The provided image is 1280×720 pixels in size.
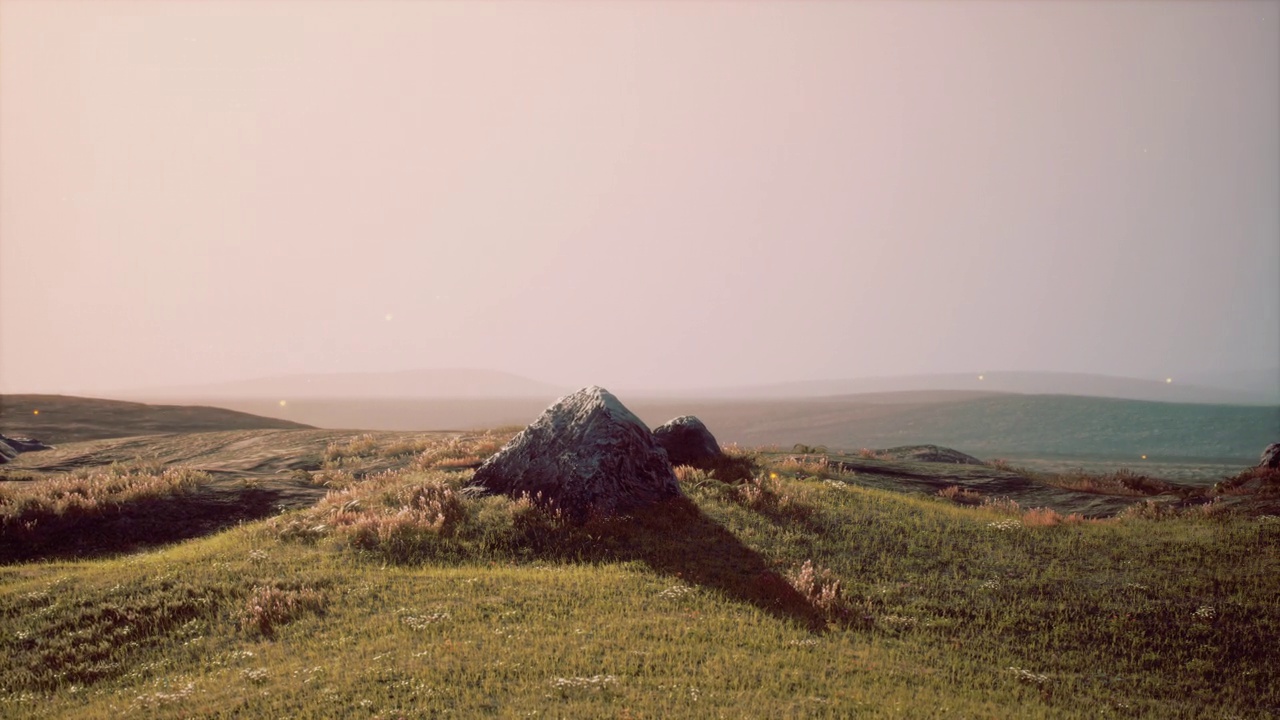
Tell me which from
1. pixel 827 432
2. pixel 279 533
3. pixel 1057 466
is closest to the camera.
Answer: pixel 279 533

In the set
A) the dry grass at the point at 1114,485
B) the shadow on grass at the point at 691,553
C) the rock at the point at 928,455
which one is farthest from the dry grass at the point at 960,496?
the shadow on grass at the point at 691,553

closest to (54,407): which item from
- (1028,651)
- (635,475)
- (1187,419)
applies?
(635,475)

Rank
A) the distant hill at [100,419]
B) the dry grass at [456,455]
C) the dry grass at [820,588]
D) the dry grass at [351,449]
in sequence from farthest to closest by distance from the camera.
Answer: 1. the distant hill at [100,419]
2. the dry grass at [351,449]
3. the dry grass at [456,455]
4. the dry grass at [820,588]

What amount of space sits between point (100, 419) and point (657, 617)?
68.8 meters

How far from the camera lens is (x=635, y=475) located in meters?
20.9

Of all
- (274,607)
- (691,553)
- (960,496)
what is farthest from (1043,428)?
(274,607)

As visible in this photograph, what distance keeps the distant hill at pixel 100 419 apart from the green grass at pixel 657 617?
4630 cm

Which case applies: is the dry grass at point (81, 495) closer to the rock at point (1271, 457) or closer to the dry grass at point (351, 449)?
the dry grass at point (351, 449)

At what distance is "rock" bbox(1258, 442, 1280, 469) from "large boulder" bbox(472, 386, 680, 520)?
926 inches

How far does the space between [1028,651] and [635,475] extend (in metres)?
10.8

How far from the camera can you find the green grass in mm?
10383

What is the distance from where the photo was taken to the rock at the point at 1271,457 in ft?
90.5

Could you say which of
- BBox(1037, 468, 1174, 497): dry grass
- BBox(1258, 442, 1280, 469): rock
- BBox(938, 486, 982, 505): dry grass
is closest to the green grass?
BBox(938, 486, 982, 505): dry grass

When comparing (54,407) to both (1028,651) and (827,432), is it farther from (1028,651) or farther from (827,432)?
(827,432)
